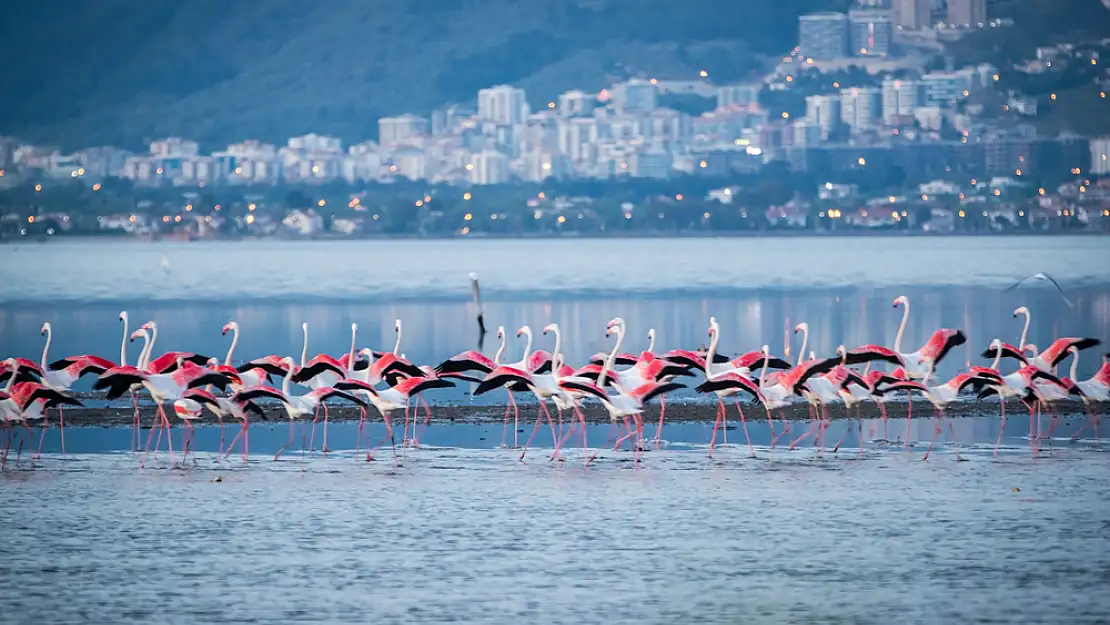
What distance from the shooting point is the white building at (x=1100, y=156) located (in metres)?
185

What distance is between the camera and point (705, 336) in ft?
110

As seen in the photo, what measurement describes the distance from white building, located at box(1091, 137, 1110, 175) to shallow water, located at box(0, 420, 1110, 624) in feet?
572

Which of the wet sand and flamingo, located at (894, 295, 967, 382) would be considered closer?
flamingo, located at (894, 295, 967, 382)

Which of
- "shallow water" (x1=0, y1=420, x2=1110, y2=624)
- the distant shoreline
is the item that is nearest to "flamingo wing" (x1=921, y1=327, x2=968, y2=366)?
"shallow water" (x1=0, y1=420, x2=1110, y2=624)

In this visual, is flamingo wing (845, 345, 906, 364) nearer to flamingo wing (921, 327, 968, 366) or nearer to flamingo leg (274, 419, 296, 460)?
flamingo wing (921, 327, 968, 366)

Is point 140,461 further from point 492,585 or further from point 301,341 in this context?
point 301,341

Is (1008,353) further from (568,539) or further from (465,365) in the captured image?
(568,539)

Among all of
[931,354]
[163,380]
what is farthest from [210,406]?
[931,354]

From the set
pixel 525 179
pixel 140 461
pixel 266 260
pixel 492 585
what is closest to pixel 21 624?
pixel 492 585

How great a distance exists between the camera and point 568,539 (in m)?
13.4

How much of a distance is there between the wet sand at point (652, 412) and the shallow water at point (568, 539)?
2.51m

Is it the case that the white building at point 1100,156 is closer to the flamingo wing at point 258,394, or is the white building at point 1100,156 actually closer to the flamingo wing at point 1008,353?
the flamingo wing at point 1008,353

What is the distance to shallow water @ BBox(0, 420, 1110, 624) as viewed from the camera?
11500mm

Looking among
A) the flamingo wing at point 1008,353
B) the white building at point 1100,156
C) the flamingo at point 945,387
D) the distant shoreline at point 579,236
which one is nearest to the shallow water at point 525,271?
the distant shoreline at point 579,236
